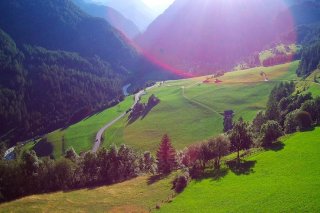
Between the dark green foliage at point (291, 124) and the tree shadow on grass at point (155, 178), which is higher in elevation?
the dark green foliage at point (291, 124)

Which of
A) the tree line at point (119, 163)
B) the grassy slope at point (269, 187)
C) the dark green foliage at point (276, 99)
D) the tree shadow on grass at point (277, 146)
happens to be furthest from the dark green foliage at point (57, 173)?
the dark green foliage at point (276, 99)

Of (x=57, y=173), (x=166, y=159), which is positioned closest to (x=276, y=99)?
(x=166, y=159)

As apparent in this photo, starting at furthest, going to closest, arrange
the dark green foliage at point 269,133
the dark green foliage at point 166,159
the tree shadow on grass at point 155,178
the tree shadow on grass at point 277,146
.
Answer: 1. the dark green foliage at point 166,159
2. the dark green foliage at point 269,133
3. the tree shadow on grass at point 155,178
4. the tree shadow on grass at point 277,146

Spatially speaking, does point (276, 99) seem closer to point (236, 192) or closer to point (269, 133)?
point (269, 133)

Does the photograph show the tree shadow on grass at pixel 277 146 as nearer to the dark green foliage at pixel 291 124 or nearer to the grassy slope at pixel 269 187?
the grassy slope at pixel 269 187

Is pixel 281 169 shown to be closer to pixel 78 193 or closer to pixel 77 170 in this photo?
pixel 78 193

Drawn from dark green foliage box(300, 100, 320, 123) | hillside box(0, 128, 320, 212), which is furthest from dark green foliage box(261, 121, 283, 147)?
dark green foliage box(300, 100, 320, 123)

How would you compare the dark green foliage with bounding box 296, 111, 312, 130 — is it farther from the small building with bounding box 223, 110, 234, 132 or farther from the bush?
the small building with bounding box 223, 110, 234, 132
